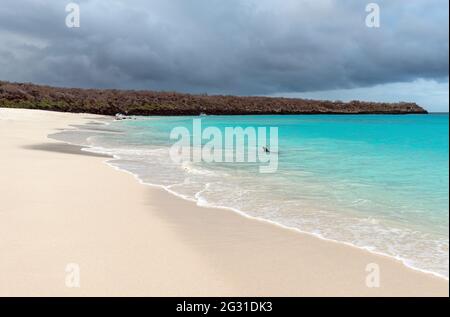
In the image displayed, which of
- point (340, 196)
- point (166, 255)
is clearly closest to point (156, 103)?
point (340, 196)

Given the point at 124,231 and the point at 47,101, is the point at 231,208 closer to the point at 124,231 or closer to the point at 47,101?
the point at 124,231

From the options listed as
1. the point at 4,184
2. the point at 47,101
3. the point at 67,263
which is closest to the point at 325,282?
the point at 67,263

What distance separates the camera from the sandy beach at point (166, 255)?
14.0ft

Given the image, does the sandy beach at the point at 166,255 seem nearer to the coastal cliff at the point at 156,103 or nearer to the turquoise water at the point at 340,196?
the turquoise water at the point at 340,196

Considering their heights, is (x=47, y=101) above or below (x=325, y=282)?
above

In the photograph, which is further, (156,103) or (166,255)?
(156,103)

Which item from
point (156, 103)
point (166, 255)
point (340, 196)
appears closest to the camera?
point (166, 255)

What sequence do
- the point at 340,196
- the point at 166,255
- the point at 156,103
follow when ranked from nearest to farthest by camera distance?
the point at 166,255 < the point at 340,196 < the point at 156,103

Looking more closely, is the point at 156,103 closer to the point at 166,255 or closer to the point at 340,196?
the point at 340,196

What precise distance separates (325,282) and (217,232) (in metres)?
2.21

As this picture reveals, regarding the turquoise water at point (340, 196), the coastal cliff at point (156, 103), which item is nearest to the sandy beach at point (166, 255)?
the turquoise water at point (340, 196)

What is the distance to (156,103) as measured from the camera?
400 feet

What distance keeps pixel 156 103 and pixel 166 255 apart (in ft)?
392

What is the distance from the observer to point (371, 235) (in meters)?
6.43
